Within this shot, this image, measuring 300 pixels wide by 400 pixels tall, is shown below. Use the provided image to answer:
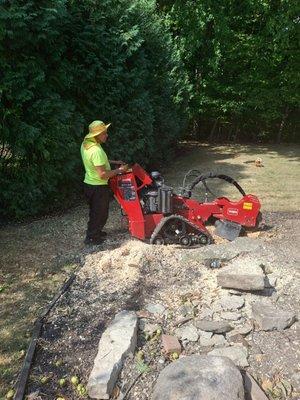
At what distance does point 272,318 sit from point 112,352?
1.73 metres

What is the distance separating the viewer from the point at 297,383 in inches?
152

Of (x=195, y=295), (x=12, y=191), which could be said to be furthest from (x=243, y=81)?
(x=195, y=295)

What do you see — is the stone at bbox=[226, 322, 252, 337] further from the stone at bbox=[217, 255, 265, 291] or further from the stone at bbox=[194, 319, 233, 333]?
the stone at bbox=[217, 255, 265, 291]

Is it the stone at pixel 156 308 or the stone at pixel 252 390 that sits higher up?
the stone at pixel 156 308

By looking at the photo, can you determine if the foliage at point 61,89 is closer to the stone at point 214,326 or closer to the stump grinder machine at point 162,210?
the stump grinder machine at point 162,210

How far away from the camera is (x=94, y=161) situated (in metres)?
6.21

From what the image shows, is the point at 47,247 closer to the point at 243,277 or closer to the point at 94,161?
the point at 94,161

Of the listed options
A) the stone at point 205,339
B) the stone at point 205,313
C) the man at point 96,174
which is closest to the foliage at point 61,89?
the man at point 96,174

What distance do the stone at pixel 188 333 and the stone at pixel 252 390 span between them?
27.2 inches

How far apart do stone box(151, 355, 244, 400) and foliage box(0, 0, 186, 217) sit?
15.9ft

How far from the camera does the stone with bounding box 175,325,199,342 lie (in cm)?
437

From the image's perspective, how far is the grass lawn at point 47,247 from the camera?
15.3 feet

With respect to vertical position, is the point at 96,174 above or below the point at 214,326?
above

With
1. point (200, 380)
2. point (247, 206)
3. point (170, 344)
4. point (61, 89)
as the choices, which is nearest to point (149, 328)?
point (170, 344)
